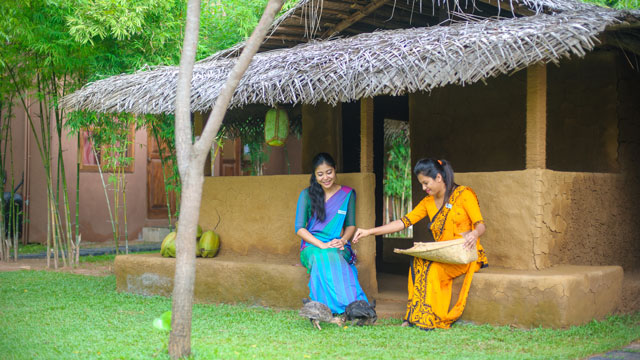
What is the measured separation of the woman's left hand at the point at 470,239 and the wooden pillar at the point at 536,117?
733 mm

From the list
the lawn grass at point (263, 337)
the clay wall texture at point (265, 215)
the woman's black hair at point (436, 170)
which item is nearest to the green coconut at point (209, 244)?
the clay wall texture at point (265, 215)

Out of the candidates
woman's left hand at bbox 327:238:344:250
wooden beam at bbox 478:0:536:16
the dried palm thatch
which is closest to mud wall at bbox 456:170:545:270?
woman's left hand at bbox 327:238:344:250

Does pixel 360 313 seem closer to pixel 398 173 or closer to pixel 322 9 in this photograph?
pixel 322 9

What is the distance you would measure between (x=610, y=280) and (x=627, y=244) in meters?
1.12

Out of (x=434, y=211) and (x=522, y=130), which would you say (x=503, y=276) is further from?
(x=522, y=130)

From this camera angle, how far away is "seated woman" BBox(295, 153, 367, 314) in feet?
16.9

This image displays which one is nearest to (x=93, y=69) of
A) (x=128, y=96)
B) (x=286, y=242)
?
(x=128, y=96)

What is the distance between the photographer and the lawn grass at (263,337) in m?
4.11

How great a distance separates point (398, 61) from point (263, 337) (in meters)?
2.30

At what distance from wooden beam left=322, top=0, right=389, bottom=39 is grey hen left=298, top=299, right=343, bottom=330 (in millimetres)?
3456

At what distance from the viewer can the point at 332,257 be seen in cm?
523

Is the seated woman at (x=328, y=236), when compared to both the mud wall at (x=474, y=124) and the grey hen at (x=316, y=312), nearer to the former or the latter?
the grey hen at (x=316, y=312)

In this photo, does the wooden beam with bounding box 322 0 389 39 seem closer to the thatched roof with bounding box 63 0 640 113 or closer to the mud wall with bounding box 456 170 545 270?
the thatched roof with bounding box 63 0 640 113

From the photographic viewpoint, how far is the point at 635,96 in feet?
20.1
